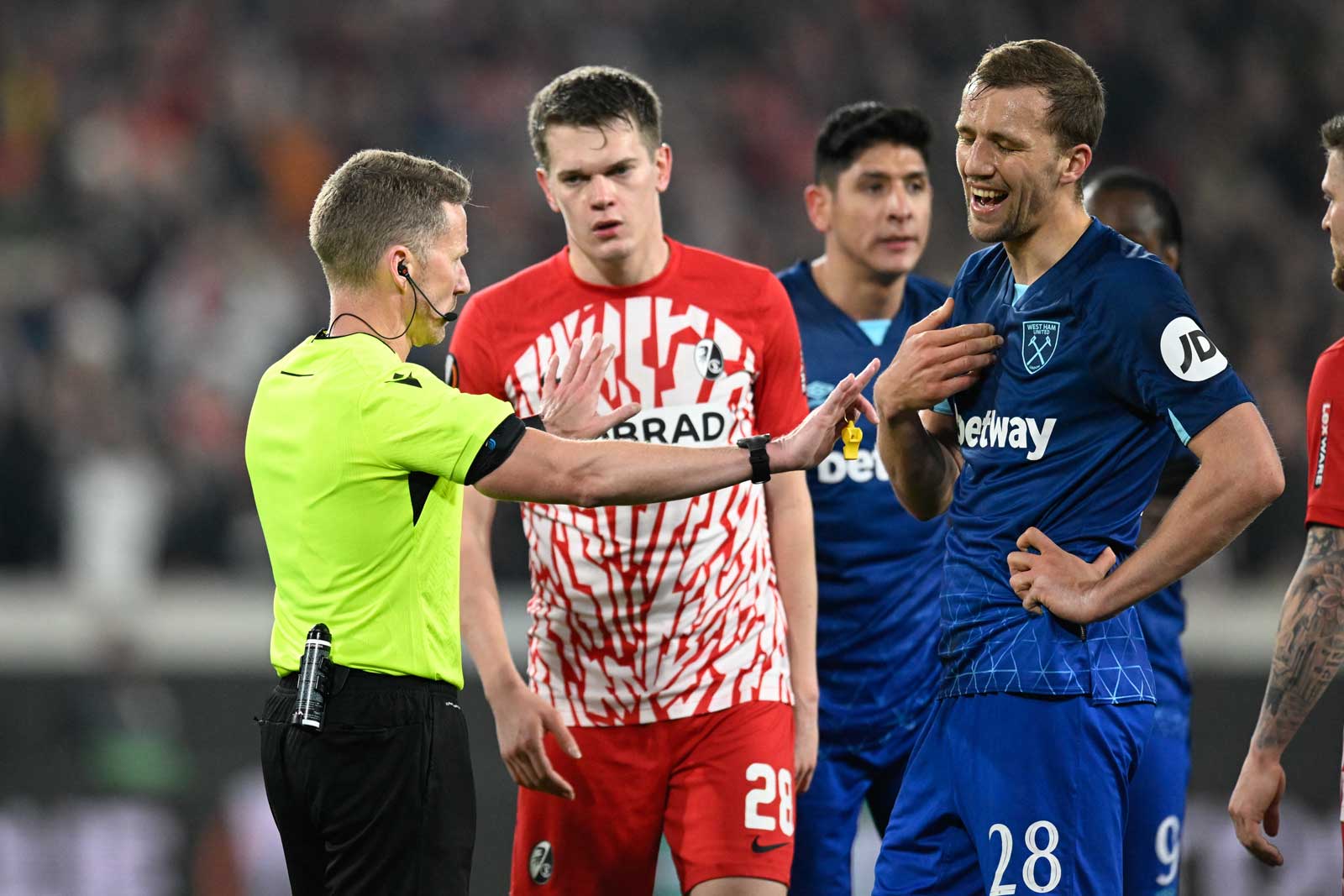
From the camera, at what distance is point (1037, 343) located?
144 inches

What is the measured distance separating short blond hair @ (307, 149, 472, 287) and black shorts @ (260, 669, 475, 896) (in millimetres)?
994

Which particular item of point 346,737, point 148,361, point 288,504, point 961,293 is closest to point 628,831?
point 346,737

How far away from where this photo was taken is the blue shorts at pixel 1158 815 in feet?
16.4

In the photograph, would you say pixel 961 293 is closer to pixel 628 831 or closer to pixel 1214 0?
pixel 628 831

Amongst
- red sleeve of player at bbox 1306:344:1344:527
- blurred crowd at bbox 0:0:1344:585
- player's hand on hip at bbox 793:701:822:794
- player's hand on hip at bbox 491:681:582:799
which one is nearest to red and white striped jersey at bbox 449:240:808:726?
player's hand on hip at bbox 793:701:822:794

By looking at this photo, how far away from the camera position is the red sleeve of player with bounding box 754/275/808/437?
15.8 feet

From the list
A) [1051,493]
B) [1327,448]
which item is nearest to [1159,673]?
[1327,448]

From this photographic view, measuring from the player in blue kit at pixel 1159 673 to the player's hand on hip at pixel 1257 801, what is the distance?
0.78 m

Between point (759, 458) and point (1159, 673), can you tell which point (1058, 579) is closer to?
point (759, 458)

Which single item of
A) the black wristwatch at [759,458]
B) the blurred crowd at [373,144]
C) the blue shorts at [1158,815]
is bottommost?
the blue shorts at [1158,815]

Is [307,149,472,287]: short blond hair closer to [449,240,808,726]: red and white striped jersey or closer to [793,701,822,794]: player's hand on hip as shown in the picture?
[449,240,808,726]: red and white striped jersey

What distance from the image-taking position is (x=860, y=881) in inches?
294

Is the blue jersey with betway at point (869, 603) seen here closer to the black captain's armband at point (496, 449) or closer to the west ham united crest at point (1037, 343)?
the west ham united crest at point (1037, 343)

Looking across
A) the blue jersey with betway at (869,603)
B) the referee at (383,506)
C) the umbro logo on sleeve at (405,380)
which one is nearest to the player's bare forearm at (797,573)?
the blue jersey with betway at (869,603)
